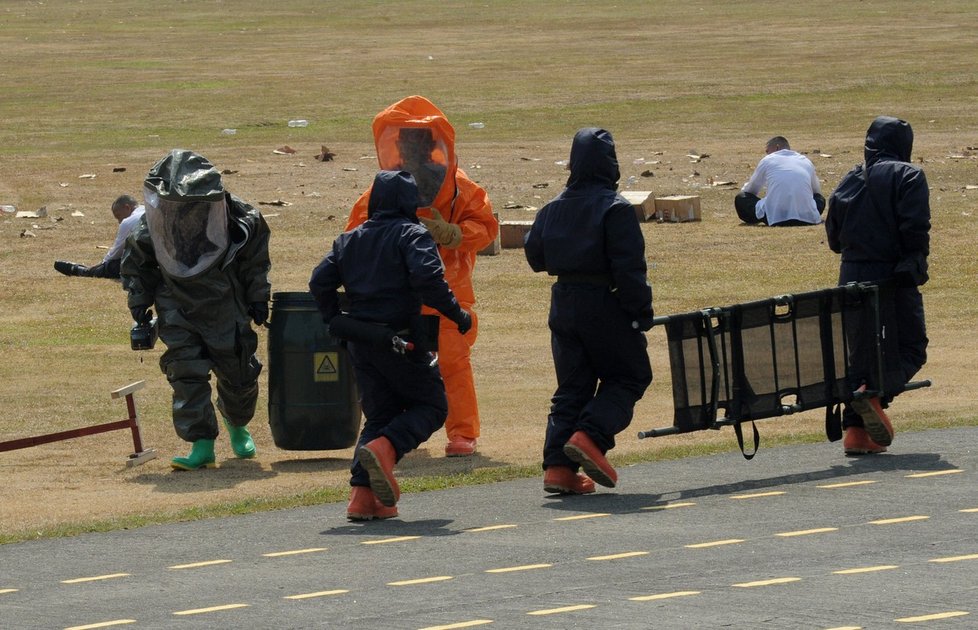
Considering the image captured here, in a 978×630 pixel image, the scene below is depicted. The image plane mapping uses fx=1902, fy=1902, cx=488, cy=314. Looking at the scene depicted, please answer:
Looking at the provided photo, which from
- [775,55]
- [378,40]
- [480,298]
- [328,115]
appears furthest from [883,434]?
[378,40]

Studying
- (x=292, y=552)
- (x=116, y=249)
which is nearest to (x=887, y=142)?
(x=292, y=552)

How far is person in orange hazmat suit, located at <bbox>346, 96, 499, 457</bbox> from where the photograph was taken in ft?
37.2

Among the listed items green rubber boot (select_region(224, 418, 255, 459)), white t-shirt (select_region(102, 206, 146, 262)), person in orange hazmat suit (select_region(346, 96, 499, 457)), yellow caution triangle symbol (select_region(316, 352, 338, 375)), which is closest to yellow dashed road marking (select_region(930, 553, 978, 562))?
person in orange hazmat suit (select_region(346, 96, 499, 457))

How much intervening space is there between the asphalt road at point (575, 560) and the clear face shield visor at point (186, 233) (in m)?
2.03

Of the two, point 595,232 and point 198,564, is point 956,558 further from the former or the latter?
point 198,564

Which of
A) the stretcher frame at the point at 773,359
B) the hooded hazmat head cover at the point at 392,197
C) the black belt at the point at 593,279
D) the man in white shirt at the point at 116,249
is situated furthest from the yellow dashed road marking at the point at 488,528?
the man in white shirt at the point at 116,249

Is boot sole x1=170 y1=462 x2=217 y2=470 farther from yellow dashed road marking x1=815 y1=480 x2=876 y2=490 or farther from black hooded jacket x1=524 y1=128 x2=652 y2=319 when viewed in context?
yellow dashed road marking x1=815 y1=480 x2=876 y2=490

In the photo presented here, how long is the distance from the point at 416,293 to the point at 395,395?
54 cm

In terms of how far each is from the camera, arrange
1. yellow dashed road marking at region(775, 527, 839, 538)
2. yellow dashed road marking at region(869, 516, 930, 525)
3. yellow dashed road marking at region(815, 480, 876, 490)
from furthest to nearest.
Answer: yellow dashed road marking at region(815, 480, 876, 490), yellow dashed road marking at region(869, 516, 930, 525), yellow dashed road marking at region(775, 527, 839, 538)

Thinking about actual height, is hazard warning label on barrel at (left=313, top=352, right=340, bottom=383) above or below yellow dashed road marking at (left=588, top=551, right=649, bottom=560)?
above

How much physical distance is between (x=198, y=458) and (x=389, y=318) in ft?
7.99

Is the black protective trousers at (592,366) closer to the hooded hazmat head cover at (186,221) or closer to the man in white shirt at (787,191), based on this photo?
the hooded hazmat head cover at (186,221)

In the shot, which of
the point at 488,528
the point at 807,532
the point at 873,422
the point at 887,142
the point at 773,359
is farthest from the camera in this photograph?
the point at 887,142

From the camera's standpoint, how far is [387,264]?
9484 millimetres
